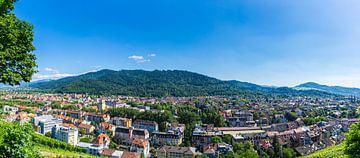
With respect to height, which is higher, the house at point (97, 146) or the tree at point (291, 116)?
the tree at point (291, 116)

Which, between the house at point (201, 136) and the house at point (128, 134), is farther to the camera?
the house at point (128, 134)

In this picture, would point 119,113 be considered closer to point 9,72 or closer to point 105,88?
point 9,72

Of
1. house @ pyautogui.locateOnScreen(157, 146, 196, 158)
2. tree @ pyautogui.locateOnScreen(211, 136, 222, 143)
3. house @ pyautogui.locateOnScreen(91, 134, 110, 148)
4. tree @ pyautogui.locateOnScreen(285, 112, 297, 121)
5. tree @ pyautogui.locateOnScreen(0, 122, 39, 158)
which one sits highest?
tree @ pyautogui.locateOnScreen(0, 122, 39, 158)

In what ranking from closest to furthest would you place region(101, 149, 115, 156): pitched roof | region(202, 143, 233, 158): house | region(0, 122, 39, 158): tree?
region(0, 122, 39, 158): tree → region(101, 149, 115, 156): pitched roof → region(202, 143, 233, 158): house

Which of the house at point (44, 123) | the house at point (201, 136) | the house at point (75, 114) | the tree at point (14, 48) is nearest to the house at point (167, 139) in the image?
the house at point (201, 136)

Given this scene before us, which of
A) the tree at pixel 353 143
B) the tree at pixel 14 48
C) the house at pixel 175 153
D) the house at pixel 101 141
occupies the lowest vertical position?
the house at pixel 175 153

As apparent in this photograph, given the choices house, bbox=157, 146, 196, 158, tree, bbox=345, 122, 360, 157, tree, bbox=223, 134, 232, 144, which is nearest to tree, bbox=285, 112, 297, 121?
tree, bbox=223, 134, 232, 144

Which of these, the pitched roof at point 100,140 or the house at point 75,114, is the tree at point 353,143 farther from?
the house at point 75,114

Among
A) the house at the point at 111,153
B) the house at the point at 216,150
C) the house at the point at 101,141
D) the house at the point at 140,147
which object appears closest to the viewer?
the house at the point at 111,153

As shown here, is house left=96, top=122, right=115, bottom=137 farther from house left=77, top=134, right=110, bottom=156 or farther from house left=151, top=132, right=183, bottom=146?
house left=77, top=134, right=110, bottom=156

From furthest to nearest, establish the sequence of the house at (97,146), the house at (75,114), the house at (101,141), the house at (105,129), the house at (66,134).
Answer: the house at (75,114) < the house at (105,129) < the house at (66,134) < the house at (101,141) < the house at (97,146)
